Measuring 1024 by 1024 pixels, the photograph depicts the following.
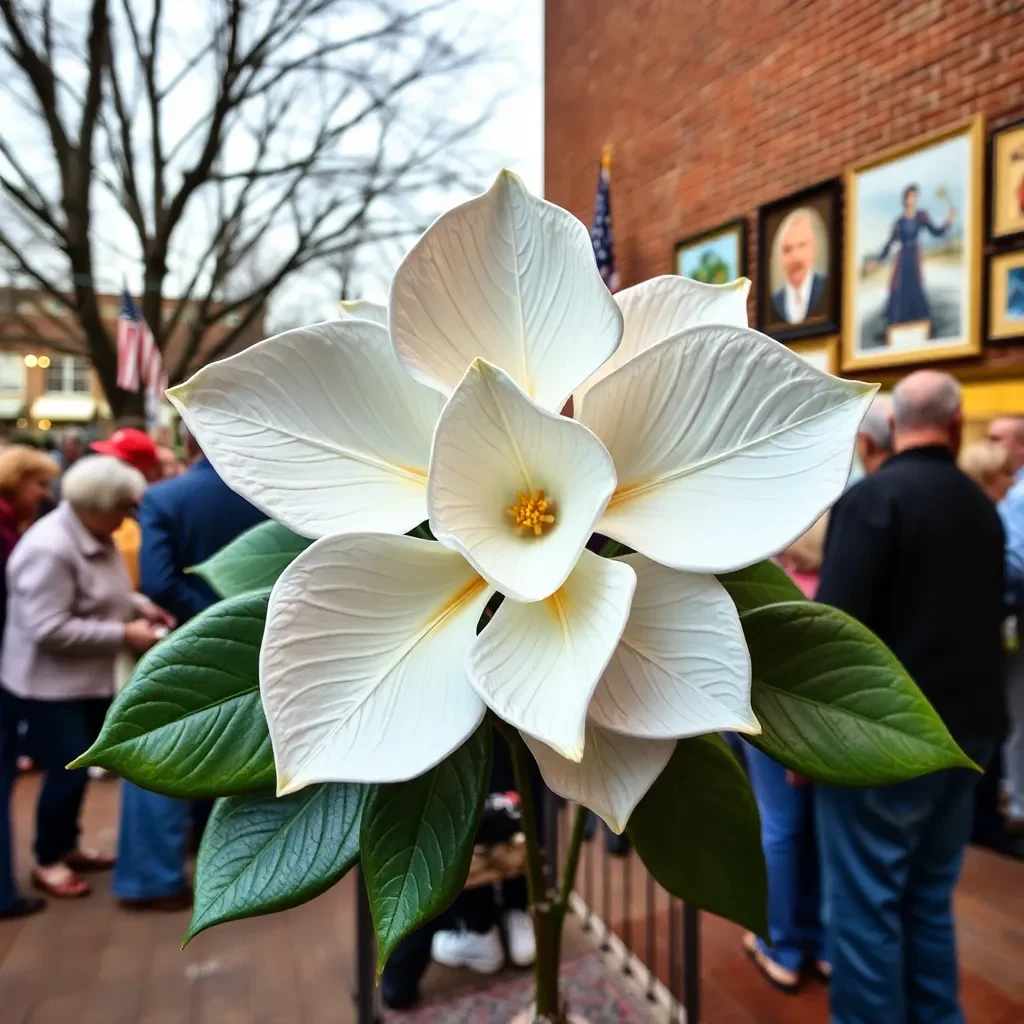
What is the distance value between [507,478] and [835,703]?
0.76ft

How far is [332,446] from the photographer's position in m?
0.44

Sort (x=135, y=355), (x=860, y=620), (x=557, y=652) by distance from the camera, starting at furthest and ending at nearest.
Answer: (x=135, y=355), (x=860, y=620), (x=557, y=652)

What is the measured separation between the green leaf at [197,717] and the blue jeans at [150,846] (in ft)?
7.84

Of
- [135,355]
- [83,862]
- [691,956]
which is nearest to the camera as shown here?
[691,956]

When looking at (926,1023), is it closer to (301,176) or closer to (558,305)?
(558,305)

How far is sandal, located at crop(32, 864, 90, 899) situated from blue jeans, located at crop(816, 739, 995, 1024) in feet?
7.82

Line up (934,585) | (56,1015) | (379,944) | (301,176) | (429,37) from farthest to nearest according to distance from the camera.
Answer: (301,176) < (429,37) < (56,1015) < (934,585) < (379,944)

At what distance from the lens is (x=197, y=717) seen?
426mm

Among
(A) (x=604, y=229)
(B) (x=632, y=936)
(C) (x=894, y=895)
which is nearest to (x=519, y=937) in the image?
(B) (x=632, y=936)

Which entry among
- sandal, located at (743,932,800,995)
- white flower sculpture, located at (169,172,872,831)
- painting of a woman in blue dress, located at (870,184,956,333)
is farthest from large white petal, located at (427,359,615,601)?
painting of a woman in blue dress, located at (870,184,956,333)

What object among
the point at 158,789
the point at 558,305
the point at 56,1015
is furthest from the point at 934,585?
the point at 56,1015

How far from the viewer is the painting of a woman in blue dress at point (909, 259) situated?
10.6 feet

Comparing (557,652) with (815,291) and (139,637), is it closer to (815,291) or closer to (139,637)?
(139,637)

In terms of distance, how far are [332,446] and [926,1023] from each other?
207 centimetres
